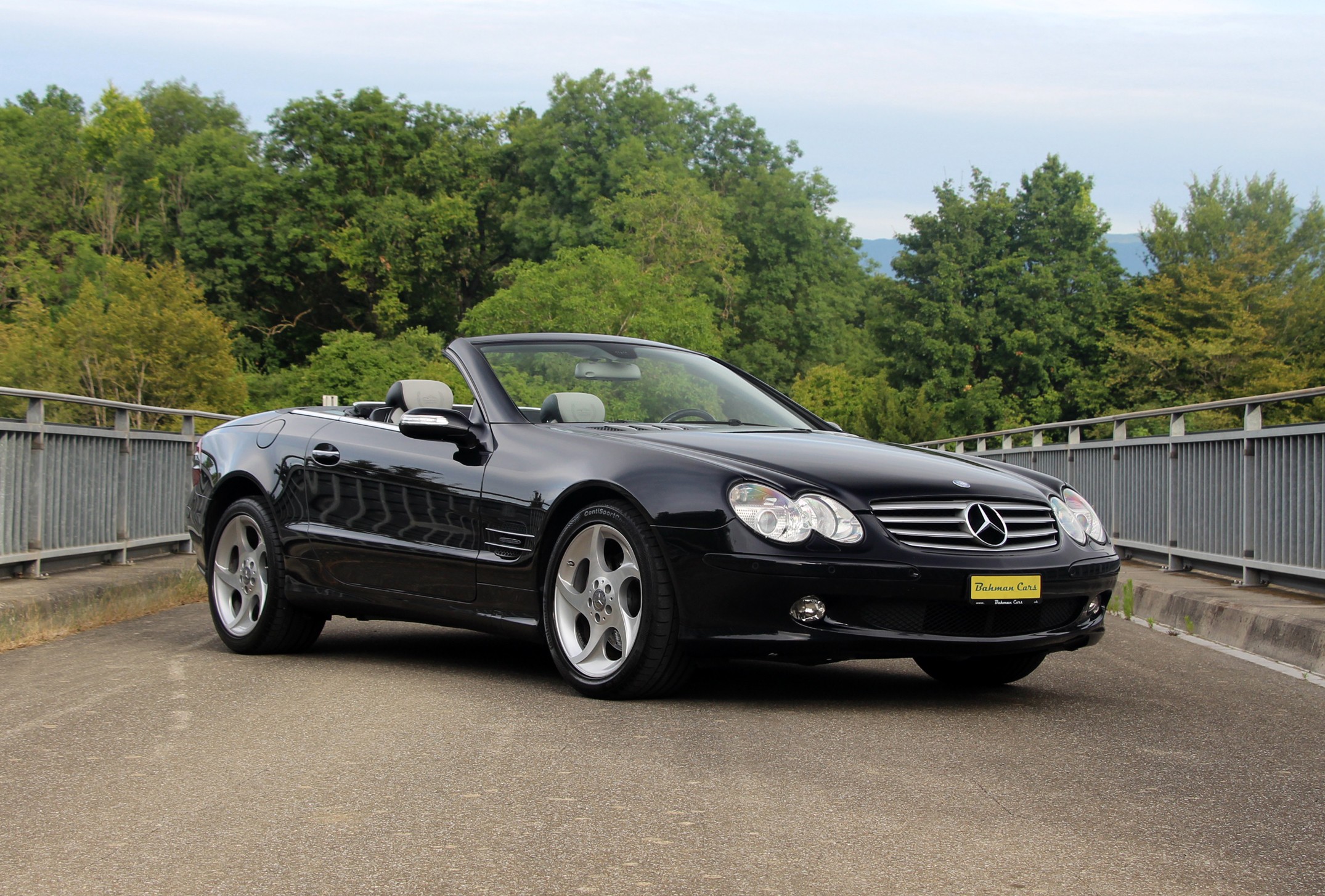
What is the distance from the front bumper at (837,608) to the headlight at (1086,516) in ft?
2.28

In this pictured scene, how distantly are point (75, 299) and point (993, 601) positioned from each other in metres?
65.8

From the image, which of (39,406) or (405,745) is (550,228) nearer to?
(39,406)

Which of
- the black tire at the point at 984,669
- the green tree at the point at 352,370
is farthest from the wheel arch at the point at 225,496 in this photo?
the green tree at the point at 352,370

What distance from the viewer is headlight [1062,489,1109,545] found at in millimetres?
6297

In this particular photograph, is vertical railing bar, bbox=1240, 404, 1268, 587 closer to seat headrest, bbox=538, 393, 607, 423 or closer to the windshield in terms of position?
the windshield

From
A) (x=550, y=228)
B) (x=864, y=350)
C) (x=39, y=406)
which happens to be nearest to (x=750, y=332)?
(x=864, y=350)

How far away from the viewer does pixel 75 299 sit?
65.5 meters

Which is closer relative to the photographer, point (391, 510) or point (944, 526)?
point (944, 526)

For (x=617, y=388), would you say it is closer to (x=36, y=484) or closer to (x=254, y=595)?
(x=254, y=595)

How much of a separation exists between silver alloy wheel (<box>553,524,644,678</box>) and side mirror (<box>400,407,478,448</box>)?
85 centimetres

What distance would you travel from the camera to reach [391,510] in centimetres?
698

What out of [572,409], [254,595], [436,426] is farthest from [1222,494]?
[254,595]

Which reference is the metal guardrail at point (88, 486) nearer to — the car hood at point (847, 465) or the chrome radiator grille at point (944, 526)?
the car hood at point (847, 465)

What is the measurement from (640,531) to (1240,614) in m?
4.21
